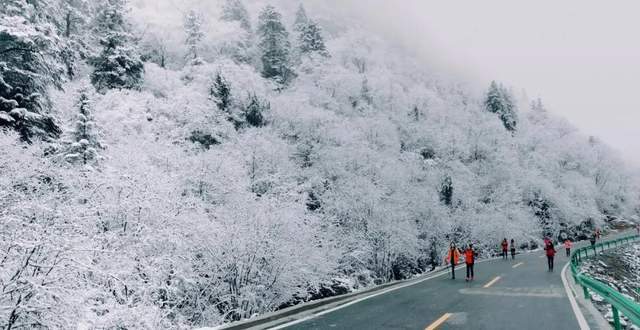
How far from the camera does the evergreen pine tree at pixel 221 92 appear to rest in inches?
Answer: 1380

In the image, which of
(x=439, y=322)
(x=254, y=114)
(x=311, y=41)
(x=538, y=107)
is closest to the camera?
(x=439, y=322)

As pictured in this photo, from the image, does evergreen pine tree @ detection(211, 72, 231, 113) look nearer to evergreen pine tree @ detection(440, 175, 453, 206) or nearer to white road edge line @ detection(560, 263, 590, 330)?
evergreen pine tree @ detection(440, 175, 453, 206)

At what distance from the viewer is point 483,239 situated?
1487 inches

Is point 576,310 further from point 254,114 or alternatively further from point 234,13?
point 234,13

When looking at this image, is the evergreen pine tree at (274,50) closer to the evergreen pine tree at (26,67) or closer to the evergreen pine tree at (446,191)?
the evergreen pine tree at (446,191)

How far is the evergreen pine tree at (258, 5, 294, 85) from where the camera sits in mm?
50562

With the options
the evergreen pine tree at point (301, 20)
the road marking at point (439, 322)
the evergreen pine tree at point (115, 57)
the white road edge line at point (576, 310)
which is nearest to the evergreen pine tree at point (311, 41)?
the evergreen pine tree at point (301, 20)

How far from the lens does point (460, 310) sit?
31.1ft

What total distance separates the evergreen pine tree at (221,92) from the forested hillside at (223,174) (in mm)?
194

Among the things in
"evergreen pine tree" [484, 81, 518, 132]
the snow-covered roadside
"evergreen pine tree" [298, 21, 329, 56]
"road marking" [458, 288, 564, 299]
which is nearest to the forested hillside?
"evergreen pine tree" [298, 21, 329, 56]

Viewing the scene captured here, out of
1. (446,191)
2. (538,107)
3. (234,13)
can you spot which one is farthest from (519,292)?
(538,107)

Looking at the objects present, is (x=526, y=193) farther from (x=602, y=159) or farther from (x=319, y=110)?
(x=602, y=159)

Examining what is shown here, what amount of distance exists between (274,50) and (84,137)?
36.5m

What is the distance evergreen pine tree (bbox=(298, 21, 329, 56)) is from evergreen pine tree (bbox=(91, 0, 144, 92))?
3325cm
